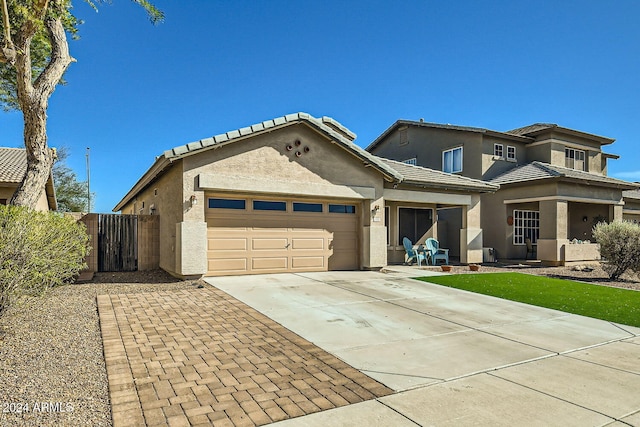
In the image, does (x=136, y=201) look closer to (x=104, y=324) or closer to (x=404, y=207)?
(x=404, y=207)

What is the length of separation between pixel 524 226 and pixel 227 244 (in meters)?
16.7

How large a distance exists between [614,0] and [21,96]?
1784 centimetres

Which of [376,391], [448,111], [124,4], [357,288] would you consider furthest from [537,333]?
[448,111]

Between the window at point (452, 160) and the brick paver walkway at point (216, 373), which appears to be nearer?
the brick paver walkway at point (216, 373)

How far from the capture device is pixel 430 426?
3.46 meters

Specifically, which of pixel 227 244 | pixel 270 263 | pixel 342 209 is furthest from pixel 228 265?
pixel 342 209

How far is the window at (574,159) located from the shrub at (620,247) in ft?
33.4

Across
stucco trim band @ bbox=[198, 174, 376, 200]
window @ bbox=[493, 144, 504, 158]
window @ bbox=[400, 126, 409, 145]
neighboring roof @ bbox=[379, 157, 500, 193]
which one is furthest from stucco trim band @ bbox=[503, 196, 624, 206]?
stucco trim band @ bbox=[198, 174, 376, 200]

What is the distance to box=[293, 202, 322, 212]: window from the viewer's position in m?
13.1

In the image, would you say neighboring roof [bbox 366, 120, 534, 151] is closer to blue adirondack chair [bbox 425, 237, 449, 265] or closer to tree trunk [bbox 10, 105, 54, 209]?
blue adirondack chair [bbox 425, 237, 449, 265]

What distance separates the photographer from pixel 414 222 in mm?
18359

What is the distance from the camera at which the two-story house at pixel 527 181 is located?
18797mm

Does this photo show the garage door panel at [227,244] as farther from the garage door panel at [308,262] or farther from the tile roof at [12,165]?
the tile roof at [12,165]

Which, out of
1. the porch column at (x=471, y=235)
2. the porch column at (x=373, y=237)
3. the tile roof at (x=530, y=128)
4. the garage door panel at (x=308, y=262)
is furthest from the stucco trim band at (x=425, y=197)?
the tile roof at (x=530, y=128)
